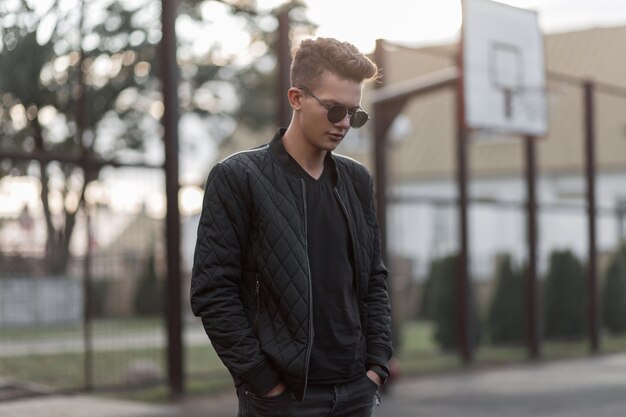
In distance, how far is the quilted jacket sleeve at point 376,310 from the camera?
12.1ft

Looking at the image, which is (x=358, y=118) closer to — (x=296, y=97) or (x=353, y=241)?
(x=296, y=97)

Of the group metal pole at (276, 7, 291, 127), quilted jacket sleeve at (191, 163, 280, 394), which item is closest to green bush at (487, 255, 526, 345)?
metal pole at (276, 7, 291, 127)

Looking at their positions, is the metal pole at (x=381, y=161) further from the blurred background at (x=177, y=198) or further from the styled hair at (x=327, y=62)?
the styled hair at (x=327, y=62)

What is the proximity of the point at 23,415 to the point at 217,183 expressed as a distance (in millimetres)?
6468

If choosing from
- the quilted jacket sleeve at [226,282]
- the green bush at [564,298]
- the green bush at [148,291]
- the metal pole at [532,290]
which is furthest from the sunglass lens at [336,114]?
the green bush at [564,298]

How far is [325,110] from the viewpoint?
3.57 m

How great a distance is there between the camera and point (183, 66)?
2617 cm

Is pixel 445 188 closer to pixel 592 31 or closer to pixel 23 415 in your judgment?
pixel 592 31

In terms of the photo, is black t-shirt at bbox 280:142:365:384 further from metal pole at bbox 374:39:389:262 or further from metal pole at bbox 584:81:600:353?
metal pole at bbox 584:81:600:353

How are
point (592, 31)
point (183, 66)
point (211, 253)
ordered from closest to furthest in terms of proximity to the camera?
point (211, 253) → point (183, 66) → point (592, 31)

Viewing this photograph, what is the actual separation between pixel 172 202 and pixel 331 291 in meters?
7.48

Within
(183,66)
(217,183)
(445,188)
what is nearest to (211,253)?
(217,183)

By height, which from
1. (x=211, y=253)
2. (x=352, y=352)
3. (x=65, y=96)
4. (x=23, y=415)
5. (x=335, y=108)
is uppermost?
(x=65, y=96)

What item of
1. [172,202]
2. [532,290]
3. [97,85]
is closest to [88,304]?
[172,202]
